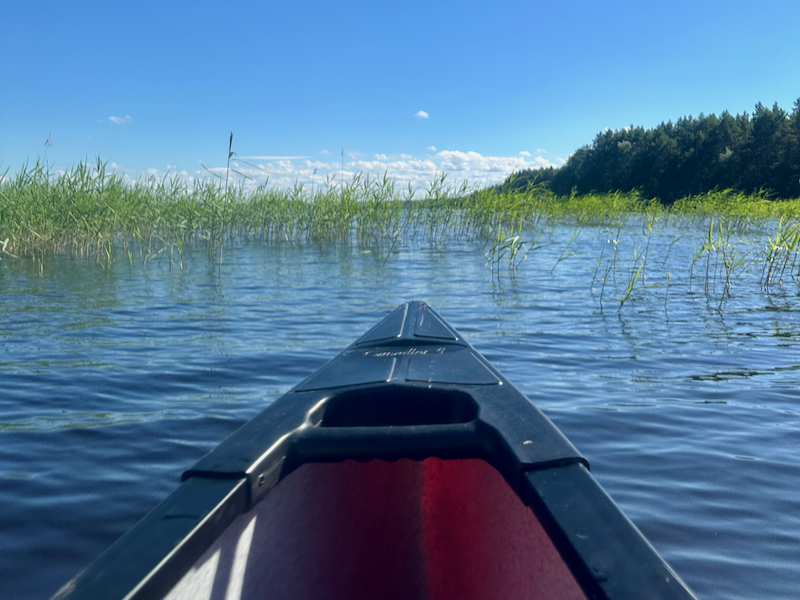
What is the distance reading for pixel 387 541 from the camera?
1.52 meters

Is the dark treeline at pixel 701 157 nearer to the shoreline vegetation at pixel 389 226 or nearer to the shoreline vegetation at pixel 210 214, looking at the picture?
the shoreline vegetation at pixel 389 226

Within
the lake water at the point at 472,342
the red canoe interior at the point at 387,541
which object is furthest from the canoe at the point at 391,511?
the lake water at the point at 472,342

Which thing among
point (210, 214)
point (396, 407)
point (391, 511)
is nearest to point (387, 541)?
point (391, 511)

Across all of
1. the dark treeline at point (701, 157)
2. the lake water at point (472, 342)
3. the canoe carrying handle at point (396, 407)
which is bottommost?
the lake water at point (472, 342)

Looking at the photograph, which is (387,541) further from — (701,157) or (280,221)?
(701,157)

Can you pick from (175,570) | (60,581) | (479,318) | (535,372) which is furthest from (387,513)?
(479,318)

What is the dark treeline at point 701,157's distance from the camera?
32469 millimetres

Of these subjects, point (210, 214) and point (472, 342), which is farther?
point (210, 214)

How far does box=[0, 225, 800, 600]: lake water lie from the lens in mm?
1768

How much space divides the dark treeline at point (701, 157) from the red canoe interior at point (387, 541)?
3314cm

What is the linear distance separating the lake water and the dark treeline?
28869mm

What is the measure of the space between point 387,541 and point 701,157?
40.3m

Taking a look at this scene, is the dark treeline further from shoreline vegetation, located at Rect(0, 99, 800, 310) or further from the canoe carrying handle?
the canoe carrying handle

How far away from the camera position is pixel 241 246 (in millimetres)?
12148
